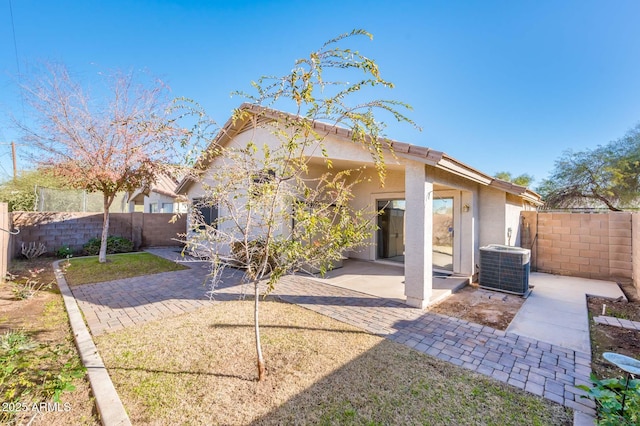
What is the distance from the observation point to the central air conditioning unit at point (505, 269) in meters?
7.49

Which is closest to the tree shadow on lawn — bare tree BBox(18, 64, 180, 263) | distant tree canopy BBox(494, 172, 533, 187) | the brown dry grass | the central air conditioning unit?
the brown dry grass

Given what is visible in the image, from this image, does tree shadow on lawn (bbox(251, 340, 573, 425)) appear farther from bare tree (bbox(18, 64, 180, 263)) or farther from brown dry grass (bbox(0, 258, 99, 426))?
bare tree (bbox(18, 64, 180, 263))

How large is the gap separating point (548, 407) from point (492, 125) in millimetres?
20362

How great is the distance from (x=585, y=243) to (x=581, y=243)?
0.35ft

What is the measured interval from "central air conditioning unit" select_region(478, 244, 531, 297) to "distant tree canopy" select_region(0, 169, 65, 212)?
19891 millimetres

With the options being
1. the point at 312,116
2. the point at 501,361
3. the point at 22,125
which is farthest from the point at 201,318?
the point at 22,125

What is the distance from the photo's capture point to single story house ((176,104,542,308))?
629cm

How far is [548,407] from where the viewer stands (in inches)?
124

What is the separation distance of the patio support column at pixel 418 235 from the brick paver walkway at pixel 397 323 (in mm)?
470

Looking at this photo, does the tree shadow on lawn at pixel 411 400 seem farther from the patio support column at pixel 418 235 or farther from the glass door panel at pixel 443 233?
the glass door panel at pixel 443 233

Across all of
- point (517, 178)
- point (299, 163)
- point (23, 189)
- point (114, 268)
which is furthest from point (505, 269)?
point (517, 178)

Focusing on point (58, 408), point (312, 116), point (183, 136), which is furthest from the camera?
point (183, 136)

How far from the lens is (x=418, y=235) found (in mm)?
6340

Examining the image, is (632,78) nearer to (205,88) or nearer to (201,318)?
(205,88)
